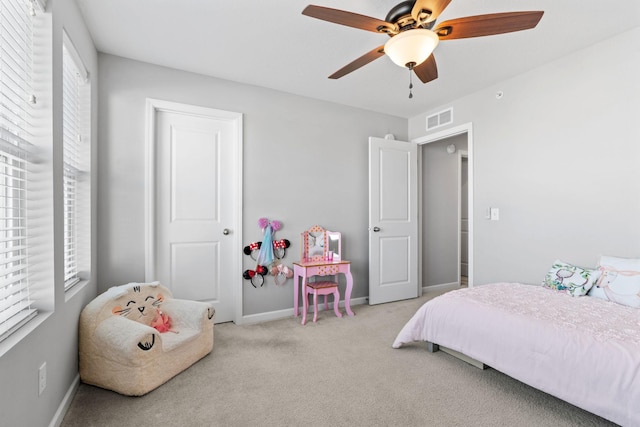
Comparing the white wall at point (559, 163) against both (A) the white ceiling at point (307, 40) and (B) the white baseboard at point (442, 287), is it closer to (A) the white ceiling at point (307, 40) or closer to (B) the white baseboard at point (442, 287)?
(A) the white ceiling at point (307, 40)

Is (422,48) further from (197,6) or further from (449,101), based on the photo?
(449,101)

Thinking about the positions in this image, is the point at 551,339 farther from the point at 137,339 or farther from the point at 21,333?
the point at 21,333

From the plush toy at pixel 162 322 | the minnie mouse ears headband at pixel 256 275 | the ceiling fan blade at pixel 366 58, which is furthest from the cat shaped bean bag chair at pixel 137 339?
the ceiling fan blade at pixel 366 58

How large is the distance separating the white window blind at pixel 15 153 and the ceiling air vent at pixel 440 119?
373 cm

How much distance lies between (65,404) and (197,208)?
5.82 ft

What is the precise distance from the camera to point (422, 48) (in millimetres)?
1712

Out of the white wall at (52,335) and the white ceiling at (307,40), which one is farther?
the white ceiling at (307,40)

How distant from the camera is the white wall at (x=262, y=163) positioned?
2756 millimetres

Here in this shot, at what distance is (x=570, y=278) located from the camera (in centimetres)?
252

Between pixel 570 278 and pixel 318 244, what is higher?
pixel 318 244

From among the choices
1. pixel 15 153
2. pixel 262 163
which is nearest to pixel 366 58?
pixel 262 163

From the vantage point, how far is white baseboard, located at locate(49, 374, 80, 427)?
1.65 metres

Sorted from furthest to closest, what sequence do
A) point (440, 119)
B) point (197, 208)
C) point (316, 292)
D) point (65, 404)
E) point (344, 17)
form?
point (440, 119)
point (316, 292)
point (197, 208)
point (65, 404)
point (344, 17)

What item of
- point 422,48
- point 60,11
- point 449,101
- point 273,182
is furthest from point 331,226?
point 60,11
